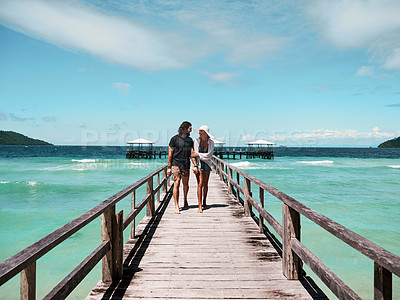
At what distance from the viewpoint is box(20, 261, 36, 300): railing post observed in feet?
4.92

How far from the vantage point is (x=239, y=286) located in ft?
9.20

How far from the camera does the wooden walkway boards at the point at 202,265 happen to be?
2.67m

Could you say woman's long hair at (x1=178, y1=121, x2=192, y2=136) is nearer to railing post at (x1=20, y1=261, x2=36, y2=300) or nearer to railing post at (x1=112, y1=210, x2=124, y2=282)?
railing post at (x1=112, y1=210, x2=124, y2=282)

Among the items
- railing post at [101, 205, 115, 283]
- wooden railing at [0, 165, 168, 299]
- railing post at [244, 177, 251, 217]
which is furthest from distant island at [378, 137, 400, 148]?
railing post at [101, 205, 115, 283]

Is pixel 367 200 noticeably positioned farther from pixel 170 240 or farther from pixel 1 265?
pixel 1 265

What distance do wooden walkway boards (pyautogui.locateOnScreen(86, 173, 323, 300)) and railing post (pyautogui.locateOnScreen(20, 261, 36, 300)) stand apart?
1190mm

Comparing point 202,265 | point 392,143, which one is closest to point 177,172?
point 202,265

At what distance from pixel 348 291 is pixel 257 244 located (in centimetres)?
235

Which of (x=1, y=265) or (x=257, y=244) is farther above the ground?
(x=1, y=265)

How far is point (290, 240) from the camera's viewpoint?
9.55ft

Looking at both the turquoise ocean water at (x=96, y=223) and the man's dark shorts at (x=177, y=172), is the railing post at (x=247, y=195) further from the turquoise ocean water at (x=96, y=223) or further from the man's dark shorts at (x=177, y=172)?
the turquoise ocean water at (x=96, y=223)

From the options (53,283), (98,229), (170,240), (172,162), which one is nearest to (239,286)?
(170,240)

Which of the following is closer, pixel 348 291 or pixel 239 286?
pixel 348 291

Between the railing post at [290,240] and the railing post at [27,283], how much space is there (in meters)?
2.28
